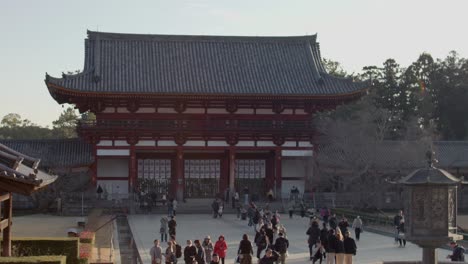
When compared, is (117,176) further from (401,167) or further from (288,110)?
(401,167)

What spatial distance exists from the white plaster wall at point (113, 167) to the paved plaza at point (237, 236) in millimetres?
6202

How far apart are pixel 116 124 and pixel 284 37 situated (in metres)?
15.5

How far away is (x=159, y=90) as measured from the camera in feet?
175

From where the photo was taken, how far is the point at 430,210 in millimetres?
21531

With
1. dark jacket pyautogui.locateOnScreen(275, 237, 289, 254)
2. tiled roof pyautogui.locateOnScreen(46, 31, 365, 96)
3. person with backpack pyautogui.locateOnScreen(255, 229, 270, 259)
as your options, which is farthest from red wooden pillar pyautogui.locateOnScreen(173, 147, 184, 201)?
dark jacket pyautogui.locateOnScreen(275, 237, 289, 254)

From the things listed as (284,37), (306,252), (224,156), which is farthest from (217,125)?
(306,252)

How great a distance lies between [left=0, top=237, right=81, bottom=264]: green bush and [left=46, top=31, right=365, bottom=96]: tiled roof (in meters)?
28.4

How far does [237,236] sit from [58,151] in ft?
68.2

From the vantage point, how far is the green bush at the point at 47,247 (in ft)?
74.8

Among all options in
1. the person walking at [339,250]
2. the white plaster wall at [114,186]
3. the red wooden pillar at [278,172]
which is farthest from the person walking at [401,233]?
the white plaster wall at [114,186]

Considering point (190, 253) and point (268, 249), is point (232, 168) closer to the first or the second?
point (190, 253)

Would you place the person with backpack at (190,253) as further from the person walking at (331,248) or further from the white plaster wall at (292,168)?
the white plaster wall at (292,168)

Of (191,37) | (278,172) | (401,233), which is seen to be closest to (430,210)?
(401,233)

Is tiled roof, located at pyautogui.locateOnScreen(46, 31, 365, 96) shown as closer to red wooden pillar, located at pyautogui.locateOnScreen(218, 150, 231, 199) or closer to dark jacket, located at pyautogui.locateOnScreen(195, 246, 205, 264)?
red wooden pillar, located at pyautogui.locateOnScreen(218, 150, 231, 199)
